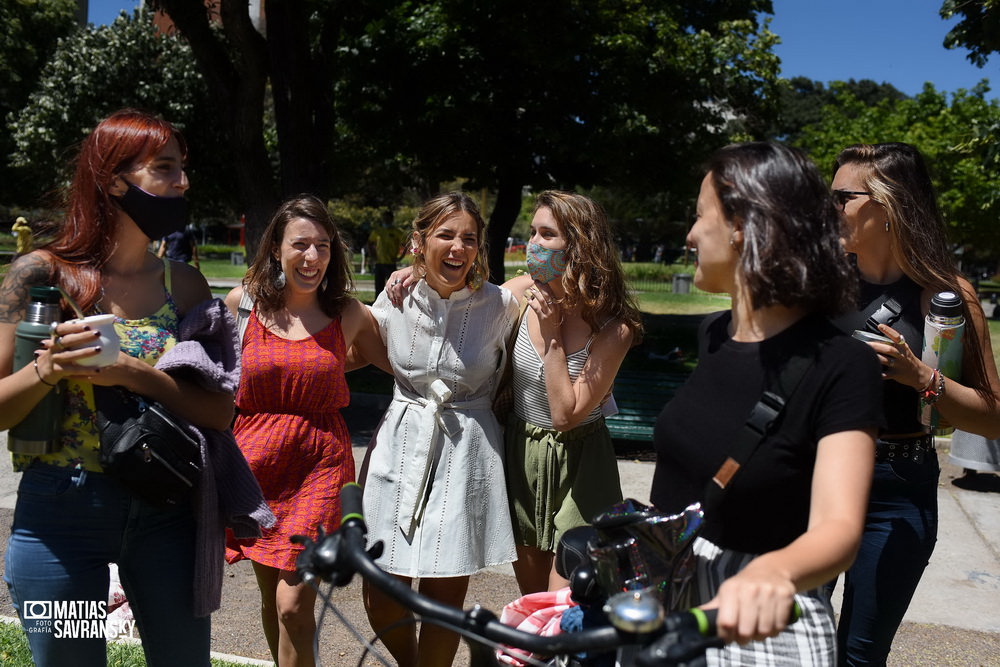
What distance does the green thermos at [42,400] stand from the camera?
2158 mm

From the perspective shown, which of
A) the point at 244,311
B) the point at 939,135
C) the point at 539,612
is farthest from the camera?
the point at 939,135

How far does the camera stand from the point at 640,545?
5.75ft

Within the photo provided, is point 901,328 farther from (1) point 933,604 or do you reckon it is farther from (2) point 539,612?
(1) point 933,604

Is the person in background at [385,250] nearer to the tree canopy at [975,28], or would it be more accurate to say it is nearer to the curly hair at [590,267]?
the tree canopy at [975,28]

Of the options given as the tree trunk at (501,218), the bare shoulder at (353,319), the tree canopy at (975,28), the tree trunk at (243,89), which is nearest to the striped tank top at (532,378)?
the bare shoulder at (353,319)

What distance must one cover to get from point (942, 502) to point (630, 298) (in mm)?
4608

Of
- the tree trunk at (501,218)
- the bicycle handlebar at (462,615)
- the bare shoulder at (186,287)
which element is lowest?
the bicycle handlebar at (462,615)

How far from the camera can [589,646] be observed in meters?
1.33

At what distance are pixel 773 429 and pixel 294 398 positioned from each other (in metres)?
2.06

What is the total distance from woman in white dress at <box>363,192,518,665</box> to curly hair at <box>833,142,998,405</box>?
146 centimetres

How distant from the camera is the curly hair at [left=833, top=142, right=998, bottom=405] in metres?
2.61

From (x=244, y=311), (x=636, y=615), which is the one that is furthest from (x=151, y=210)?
(x=636, y=615)

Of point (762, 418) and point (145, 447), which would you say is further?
point (145, 447)

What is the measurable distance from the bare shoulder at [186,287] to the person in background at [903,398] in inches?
78.3
